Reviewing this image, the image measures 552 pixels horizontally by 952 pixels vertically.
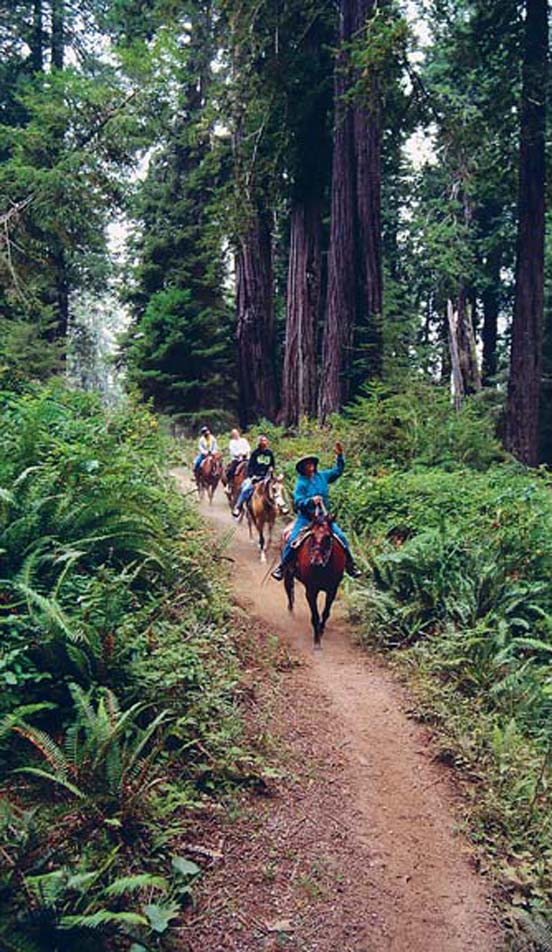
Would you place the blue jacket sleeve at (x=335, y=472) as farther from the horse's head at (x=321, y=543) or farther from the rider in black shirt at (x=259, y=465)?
the rider in black shirt at (x=259, y=465)

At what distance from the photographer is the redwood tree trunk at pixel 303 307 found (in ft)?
63.8

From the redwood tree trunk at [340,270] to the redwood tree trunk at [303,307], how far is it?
2.31m

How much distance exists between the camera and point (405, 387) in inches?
613

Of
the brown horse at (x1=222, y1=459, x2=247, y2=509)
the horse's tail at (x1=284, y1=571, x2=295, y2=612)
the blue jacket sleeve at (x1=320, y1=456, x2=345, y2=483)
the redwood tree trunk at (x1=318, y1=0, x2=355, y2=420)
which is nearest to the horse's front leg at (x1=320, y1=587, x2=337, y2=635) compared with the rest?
the horse's tail at (x1=284, y1=571, x2=295, y2=612)

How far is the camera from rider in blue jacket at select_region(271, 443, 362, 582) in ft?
27.1

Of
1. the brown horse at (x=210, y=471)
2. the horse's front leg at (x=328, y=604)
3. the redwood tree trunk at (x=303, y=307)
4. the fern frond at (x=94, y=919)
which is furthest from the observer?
the redwood tree trunk at (x=303, y=307)

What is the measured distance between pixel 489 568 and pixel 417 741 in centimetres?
252

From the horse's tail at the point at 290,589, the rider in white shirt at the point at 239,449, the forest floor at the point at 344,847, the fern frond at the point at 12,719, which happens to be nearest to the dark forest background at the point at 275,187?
the rider in white shirt at the point at 239,449

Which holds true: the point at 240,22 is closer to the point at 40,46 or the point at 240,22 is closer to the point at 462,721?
the point at 40,46

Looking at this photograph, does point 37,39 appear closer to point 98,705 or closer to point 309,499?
point 309,499

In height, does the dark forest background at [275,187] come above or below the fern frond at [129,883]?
above

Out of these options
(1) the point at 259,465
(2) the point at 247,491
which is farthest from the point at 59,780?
(1) the point at 259,465

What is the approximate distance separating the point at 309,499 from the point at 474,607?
7.70 feet

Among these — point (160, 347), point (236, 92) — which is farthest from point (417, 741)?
point (160, 347)
